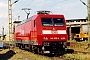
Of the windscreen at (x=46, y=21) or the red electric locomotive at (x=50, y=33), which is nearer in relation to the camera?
the red electric locomotive at (x=50, y=33)

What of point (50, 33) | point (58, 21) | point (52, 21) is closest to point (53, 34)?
point (50, 33)

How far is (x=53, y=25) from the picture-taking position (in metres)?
20.0

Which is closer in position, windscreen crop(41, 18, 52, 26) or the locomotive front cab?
the locomotive front cab

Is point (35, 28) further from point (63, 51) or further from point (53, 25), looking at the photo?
point (63, 51)

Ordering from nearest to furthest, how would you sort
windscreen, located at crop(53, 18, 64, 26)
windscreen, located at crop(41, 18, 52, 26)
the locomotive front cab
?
the locomotive front cab
windscreen, located at crop(41, 18, 52, 26)
windscreen, located at crop(53, 18, 64, 26)

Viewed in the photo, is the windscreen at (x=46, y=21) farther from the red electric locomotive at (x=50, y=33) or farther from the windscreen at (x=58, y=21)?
the windscreen at (x=58, y=21)

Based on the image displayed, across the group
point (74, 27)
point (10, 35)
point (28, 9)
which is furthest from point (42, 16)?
point (74, 27)

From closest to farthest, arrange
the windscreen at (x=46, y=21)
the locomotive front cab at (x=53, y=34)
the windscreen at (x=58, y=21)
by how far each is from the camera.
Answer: the locomotive front cab at (x=53, y=34) < the windscreen at (x=46, y=21) < the windscreen at (x=58, y=21)

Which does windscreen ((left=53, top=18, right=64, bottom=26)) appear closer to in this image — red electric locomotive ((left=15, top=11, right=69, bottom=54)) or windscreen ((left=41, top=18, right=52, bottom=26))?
red electric locomotive ((left=15, top=11, right=69, bottom=54))

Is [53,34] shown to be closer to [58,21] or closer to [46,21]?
[46,21]

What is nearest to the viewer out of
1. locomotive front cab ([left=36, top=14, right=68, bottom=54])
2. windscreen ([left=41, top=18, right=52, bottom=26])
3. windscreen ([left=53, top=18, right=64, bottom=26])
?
locomotive front cab ([left=36, top=14, right=68, bottom=54])

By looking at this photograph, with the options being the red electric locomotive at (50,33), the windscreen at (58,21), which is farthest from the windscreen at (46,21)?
the windscreen at (58,21)

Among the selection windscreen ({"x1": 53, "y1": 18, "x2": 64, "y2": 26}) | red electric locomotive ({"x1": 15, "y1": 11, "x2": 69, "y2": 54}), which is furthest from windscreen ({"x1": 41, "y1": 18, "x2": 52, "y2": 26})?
windscreen ({"x1": 53, "y1": 18, "x2": 64, "y2": 26})

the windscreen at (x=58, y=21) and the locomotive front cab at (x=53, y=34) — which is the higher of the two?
the windscreen at (x=58, y=21)
